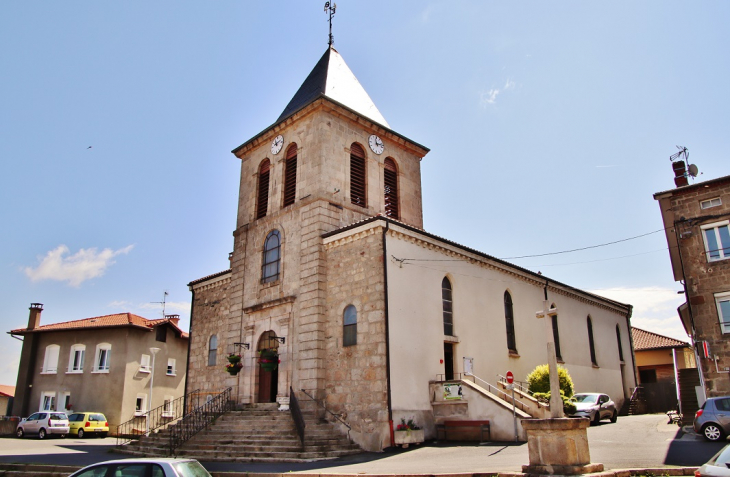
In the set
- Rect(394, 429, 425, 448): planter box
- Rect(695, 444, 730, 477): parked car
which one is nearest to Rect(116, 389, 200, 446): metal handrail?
Rect(394, 429, 425, 448): planter box

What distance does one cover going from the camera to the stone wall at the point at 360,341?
645 inches

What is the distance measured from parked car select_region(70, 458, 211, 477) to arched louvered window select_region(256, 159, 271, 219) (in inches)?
629

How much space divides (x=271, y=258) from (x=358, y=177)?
485 centimetres

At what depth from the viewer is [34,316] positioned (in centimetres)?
3472

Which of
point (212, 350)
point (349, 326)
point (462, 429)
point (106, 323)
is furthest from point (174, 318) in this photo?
point (462, 429)

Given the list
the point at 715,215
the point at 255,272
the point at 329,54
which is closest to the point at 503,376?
the point at 715,215

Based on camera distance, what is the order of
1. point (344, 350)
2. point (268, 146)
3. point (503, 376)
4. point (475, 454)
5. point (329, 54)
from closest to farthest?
point (475, 454) < point (344, 350) < point (503, 376) < point (268, 146) < point (329, 54)

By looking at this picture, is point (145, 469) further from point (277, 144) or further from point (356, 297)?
point (277, 144)

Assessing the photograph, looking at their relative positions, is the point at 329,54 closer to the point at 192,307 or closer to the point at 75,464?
Result: the point at 192,307

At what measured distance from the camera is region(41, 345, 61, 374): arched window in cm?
3309

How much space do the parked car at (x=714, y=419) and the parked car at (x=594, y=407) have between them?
5.24 m

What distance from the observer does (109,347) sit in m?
31.7

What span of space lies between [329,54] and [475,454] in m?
19.1

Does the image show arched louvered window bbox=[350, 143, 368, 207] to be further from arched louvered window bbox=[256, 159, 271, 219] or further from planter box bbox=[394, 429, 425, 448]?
planter box bbox=[394, 429, 425, 448]
